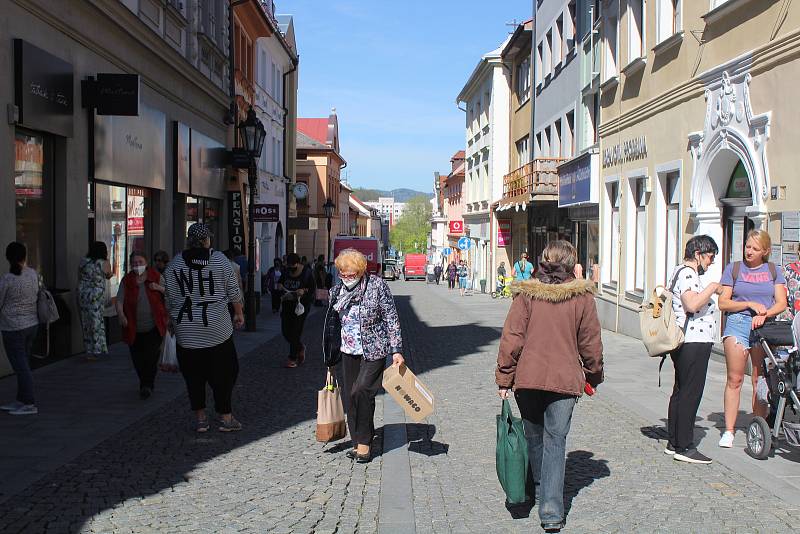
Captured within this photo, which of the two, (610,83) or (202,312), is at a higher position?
(610,83)

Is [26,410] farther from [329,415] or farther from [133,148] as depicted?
[133,148]

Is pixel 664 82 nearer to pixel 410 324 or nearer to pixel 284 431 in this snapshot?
pixel 410 324

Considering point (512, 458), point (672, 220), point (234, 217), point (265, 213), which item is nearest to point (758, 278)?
point (512, 458)

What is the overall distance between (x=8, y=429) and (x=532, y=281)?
15.9ft

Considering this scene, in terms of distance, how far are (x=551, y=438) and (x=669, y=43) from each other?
11.3 m

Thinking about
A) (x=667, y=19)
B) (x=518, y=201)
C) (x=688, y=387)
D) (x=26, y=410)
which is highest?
(x=667, y=19)

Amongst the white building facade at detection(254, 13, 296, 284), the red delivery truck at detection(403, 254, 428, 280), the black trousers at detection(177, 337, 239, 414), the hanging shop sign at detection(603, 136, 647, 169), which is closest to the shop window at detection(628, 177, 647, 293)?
the hanging shop sign at detection(603, 136, 647, 169)

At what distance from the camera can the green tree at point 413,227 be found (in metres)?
154

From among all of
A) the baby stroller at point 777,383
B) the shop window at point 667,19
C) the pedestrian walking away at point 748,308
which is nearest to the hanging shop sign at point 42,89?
the pedestrian walking away at point 748,308

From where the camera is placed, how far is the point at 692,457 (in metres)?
7.07

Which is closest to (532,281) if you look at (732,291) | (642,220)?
(732,291)

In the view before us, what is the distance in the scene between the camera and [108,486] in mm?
6184

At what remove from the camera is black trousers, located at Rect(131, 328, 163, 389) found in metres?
9.62

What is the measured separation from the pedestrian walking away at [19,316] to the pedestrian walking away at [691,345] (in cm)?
563
